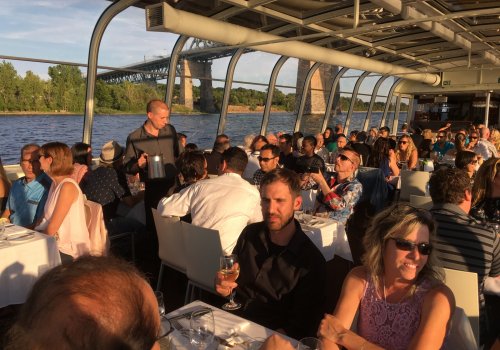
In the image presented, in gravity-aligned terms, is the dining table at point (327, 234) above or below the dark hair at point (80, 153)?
below

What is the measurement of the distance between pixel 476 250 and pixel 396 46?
8.84 metres

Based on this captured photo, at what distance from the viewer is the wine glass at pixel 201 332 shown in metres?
1.73

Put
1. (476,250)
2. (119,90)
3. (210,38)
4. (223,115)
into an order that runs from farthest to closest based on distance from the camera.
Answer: (223,115), (119,90), (210,38), (476,250)

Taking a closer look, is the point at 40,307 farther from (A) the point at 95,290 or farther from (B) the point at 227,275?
(B) the point at 227,275

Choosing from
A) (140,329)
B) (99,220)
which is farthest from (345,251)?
(140,329)

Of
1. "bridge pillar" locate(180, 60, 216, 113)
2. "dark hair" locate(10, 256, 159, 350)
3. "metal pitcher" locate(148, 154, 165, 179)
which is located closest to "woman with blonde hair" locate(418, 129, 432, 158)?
"bridge pillar" locate(180, 60, 216, 113)

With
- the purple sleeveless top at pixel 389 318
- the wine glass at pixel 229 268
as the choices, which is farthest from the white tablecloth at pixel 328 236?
the purple sleeveless top at pixel 389 318

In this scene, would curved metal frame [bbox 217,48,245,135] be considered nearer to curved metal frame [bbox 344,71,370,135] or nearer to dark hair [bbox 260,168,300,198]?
dark hair [bbox 260,168,300,198]

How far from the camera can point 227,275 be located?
2.19 metres

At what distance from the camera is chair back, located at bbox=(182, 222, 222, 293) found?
9.71 ft

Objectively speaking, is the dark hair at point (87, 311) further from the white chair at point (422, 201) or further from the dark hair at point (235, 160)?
the white chair at point (422, 201)

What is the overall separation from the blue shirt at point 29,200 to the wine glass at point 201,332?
107 inches

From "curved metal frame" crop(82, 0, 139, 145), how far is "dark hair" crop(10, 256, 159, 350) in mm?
5419

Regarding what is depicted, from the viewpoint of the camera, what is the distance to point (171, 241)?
11.2 ft
